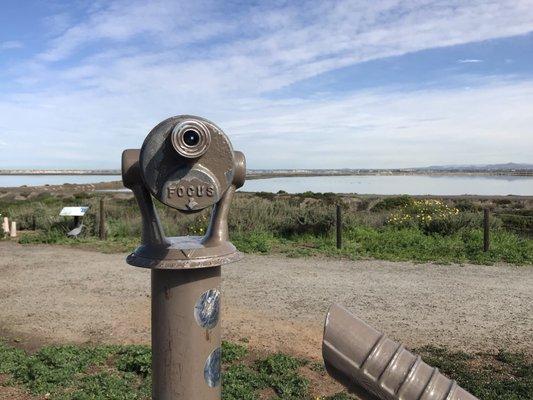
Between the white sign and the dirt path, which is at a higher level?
the white sign

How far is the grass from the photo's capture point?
12.8ft

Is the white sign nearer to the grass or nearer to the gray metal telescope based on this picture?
the grass

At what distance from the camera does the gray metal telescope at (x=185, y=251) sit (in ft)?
6.49

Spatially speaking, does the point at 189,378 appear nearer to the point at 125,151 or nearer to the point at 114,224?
the point at 125,151

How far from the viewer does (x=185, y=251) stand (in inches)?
80.7

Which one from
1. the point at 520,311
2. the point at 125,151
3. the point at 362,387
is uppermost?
the point at 125,151

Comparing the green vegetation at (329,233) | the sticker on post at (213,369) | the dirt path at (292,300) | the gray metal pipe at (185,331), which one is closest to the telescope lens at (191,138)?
the gray metal pipe at (185,331)

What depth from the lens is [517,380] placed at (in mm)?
4223

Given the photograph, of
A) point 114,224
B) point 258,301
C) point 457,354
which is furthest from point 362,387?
point 114,224

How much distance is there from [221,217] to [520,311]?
558 centimetres

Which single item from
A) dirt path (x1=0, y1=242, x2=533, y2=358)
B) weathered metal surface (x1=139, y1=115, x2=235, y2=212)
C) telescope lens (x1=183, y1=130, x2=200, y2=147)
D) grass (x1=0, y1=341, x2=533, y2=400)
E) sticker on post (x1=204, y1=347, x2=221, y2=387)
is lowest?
dirt path (x1=0, y1=242, x2=533, y2=358)

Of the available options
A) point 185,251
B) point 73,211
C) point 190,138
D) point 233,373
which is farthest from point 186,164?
point 73,211

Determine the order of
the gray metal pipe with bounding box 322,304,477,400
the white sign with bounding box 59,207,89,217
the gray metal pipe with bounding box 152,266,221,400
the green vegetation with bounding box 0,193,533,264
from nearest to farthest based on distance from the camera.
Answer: the gray metal pipe with bounding box 322,304,477,400 < the gray metal pipe with bounding box 152,266,221,400 < the green vegetation with bounding box 0,193,533,264 < the white sign with bounding box 59,207,89,217

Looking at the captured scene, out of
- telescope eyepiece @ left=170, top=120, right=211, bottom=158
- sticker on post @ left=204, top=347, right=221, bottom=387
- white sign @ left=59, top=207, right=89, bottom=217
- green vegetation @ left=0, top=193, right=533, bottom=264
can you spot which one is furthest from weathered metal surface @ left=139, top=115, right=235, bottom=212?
white sign @ left=59, top=207, right=89, bottom=217
